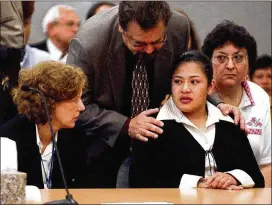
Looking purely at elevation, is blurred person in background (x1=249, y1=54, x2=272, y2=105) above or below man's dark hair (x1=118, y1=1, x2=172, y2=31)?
below

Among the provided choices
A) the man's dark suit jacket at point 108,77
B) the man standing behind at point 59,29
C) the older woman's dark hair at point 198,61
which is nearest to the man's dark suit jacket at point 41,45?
the man standing behind at point 59,29

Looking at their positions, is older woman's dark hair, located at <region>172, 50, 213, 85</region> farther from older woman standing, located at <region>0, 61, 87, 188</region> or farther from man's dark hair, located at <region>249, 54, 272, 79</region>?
man's dark hair, located at <region>249, 54, 272, 79</region>

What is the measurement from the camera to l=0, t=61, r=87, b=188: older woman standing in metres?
2.70

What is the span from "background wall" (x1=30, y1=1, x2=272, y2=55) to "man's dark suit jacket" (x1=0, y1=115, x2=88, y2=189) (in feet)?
2.68

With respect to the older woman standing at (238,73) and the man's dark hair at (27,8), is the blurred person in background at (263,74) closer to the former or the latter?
the older woman standing at (238,73)

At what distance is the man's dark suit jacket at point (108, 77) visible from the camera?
9.52 feet

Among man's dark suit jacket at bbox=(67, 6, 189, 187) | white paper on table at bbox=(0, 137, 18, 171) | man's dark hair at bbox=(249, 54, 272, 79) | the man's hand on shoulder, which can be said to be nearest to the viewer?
white paper on table at bbox=(0, 137, 18, 171)

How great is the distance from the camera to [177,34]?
3.00 m

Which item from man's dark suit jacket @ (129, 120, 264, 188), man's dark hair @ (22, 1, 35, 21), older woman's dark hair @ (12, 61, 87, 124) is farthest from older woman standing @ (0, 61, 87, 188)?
man's dark hair @ (22, 1, 35, 21)

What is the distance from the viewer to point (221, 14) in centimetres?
347

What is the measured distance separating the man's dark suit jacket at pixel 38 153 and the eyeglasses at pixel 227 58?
0.69 metres

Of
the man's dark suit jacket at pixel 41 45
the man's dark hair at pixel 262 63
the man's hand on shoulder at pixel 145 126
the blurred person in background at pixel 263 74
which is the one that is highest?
the man's dark suit jacket at pixel 41 45

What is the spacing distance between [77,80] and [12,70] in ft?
0.80

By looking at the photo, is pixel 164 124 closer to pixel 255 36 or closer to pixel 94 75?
pixel 94 75
